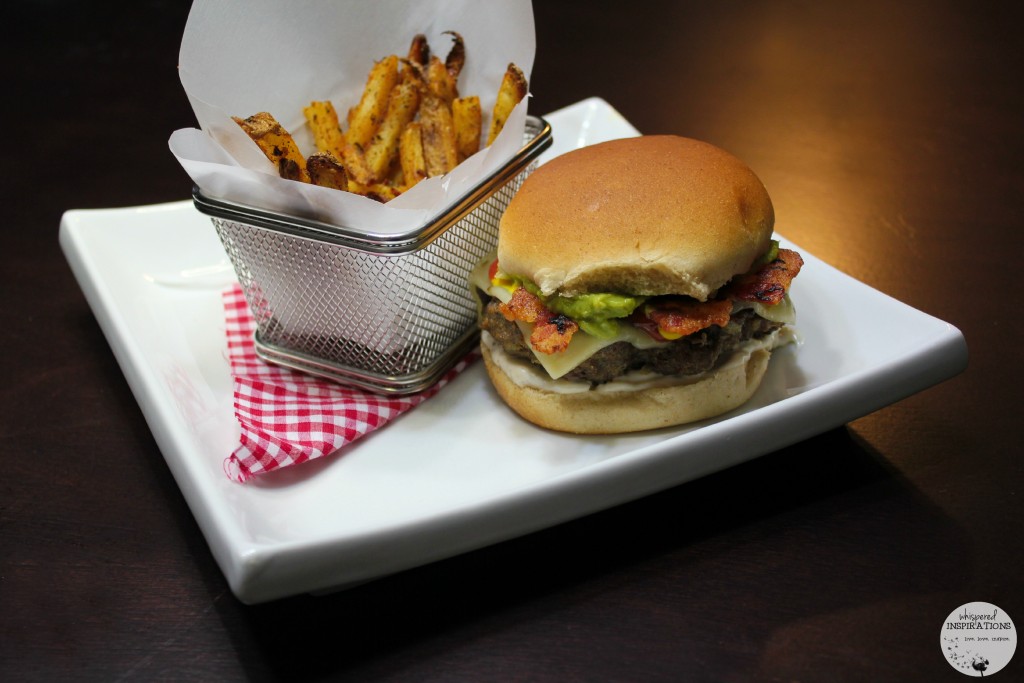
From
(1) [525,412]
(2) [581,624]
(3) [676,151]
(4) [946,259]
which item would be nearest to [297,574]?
(2) [581,624]

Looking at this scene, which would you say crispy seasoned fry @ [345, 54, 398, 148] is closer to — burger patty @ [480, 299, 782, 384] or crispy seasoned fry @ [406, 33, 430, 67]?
crispy seasoned fry @ [406, 33, 430, 67]

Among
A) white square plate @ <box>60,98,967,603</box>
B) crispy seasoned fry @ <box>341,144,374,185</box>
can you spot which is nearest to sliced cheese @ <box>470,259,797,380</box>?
white square plate @ <box>60,98,967,603</box>

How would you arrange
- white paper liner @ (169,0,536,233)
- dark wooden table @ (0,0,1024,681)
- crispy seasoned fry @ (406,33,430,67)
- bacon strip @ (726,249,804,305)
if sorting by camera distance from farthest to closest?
crispy seasoned fry @ (406,33,430,67) < white paper liner @ (169,0,536,233) < bacon strip @ (726,249,804,305) < dark wooden table @ (0,0,1024,681)

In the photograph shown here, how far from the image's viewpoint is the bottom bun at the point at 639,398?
2.00 m

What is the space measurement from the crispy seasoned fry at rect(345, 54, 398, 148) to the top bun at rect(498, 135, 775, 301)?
1.83 feet

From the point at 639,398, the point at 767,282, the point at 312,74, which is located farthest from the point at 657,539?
the point at 312,74

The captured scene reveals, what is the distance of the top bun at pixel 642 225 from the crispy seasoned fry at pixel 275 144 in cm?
50

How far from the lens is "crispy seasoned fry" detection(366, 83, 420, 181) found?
2395mm

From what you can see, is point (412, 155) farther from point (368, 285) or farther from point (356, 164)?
point (368, 285)

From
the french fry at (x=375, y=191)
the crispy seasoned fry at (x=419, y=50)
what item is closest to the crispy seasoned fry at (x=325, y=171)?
the french fry at (x=375, y=191)

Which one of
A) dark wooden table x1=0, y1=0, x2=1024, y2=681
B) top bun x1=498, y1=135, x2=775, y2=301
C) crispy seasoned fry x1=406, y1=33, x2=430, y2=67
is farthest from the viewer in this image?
crispy seasoned fry x1=406, y1=33, x2=430, y2=67

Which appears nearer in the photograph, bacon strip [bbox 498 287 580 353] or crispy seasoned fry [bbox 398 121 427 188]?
bacon strip [bbox 498 287 580 353]

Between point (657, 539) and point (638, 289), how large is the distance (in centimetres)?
52

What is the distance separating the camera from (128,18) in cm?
512
